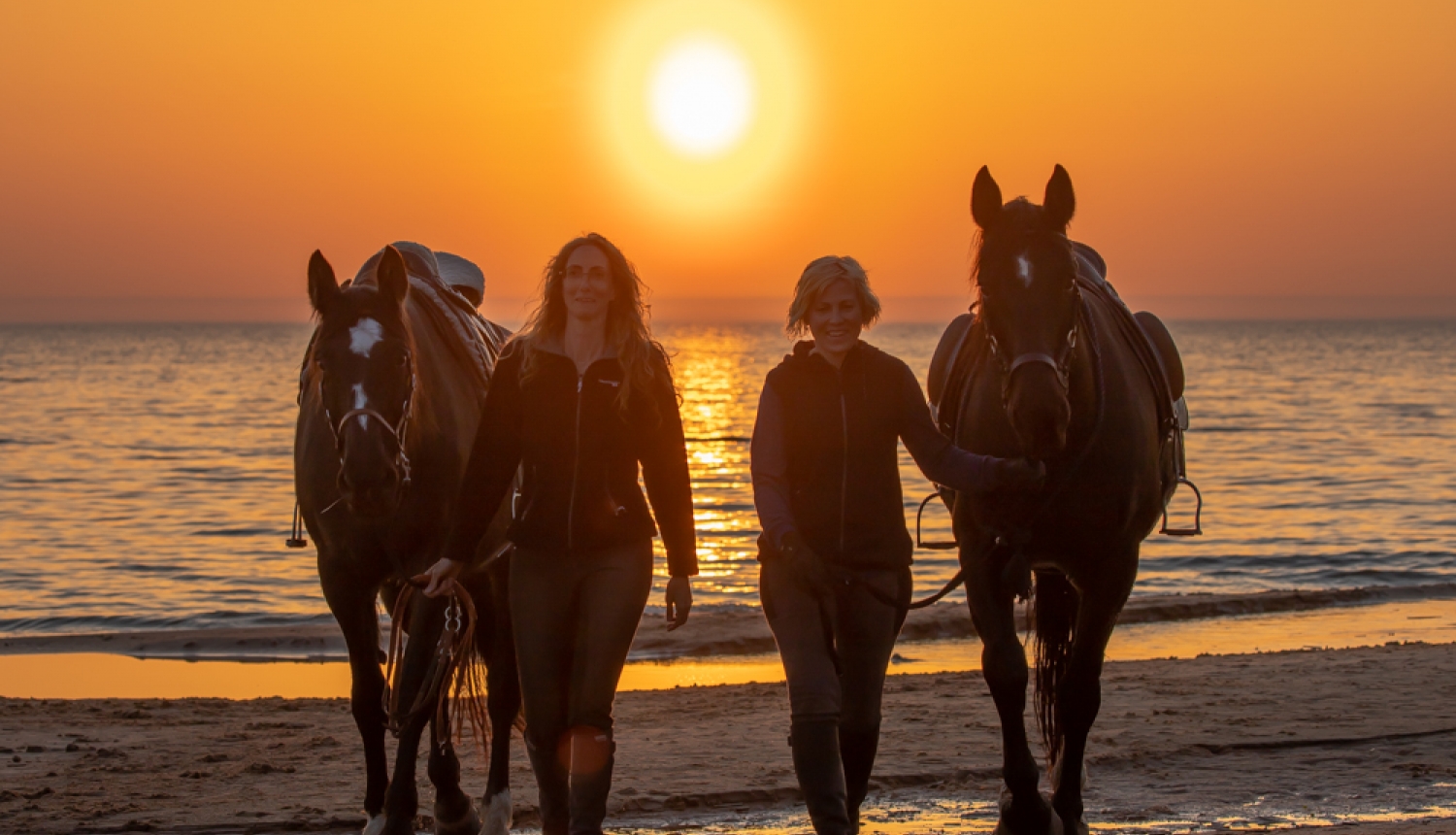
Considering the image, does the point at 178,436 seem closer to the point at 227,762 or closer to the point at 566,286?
the point at 227,762

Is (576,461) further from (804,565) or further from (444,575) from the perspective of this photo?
(804,565)

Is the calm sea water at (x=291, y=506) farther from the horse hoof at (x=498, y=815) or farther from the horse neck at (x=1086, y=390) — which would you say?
the horse neck at (x=1086, y=390)

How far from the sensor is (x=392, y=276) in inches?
187

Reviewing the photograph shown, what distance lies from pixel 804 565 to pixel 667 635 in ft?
23.8

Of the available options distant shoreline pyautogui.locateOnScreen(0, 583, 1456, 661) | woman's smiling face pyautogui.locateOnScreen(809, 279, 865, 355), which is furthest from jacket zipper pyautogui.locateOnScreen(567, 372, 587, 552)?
distant shoreline pyautogui.locateOnScreen(0, 583, 1456, 661)

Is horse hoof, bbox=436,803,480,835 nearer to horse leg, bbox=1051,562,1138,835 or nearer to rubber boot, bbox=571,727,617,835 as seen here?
rubber boot, bbox=571,727,617,835

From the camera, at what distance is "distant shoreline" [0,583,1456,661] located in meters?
11.0

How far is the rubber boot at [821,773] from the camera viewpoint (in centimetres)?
417

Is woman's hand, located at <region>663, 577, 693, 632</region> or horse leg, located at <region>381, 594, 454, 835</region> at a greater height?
woman's hand, located at <region>663, 577, 693, 632</region>

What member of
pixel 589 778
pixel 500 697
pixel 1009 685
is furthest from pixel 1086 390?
pixel 500 697

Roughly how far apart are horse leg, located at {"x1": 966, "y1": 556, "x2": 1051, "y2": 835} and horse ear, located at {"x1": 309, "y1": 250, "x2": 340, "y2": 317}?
2.45m

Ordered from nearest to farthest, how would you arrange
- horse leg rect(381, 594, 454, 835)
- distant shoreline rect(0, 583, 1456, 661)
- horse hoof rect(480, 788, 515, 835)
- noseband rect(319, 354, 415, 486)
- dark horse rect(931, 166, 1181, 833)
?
noseband rect(319, 354, 415, 486) < dark horse rect(931, 166, 1181, 833) < horse leg rect(381, 594, 454, 835) < horse hoof rect(480, 788, 515, 835) < distant shoreline rect(0, 583, 1456, 661)

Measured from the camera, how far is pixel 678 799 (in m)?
5.70

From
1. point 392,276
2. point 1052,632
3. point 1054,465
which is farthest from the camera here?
point 1052,632
